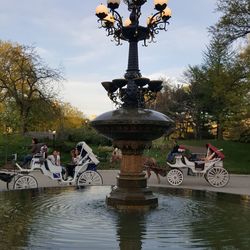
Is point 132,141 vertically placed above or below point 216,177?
above

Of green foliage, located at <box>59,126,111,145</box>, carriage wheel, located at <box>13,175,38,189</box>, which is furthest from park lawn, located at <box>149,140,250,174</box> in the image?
carriage wheel, located at <box>13,175,38,189</box>

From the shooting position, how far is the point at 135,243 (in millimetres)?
5656

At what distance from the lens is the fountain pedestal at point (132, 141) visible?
7.98 m

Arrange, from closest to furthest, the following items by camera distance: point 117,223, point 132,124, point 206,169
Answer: point 117,223 → point 132,124 → point 206,169

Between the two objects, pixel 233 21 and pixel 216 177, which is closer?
pixel 216 177

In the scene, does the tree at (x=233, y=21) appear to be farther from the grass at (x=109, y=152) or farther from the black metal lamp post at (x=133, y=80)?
the black metal lamp post at (x=133, y=80)

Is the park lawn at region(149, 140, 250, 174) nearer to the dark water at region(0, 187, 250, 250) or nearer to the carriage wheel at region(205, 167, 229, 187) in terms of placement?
the carriage wheel at region(205, 167, 229, 187)

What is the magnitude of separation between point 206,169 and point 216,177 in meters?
0.53

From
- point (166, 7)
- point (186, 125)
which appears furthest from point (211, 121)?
point (166, 7)

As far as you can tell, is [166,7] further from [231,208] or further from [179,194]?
[231,208]

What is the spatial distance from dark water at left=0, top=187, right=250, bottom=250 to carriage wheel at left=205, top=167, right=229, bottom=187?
27.8 ft

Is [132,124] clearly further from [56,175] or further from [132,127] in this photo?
[56,175]

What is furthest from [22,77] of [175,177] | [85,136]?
[175,177]

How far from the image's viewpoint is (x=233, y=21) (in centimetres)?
3114
